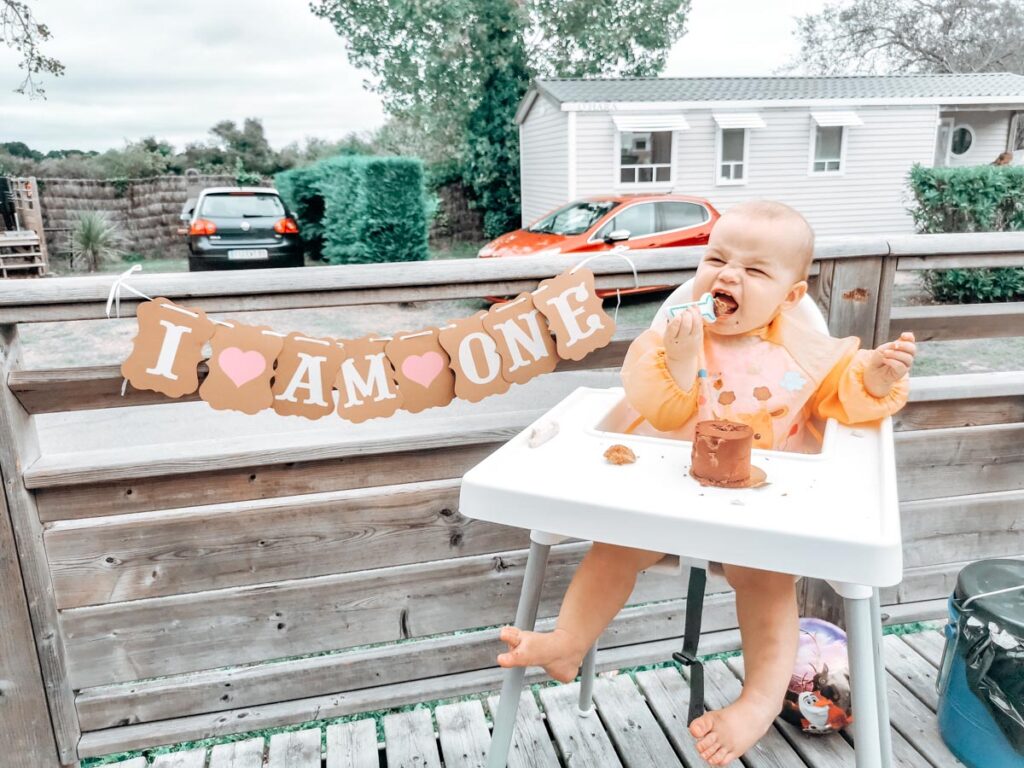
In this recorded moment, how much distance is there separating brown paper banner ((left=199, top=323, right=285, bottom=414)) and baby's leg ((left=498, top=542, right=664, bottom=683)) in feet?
2.26

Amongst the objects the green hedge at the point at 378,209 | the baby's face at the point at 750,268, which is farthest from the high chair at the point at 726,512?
the green hedge at the point at 378,209

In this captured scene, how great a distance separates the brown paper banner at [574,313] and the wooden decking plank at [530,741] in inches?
28.4

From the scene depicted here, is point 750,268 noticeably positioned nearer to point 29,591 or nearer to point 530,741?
point 530,741

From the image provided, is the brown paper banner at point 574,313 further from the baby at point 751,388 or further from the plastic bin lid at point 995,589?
the plastic bin lid at point 995,589

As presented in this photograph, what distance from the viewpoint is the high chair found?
0.80 metres

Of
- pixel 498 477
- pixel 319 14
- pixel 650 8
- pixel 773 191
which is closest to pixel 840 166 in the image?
pixel 773 191

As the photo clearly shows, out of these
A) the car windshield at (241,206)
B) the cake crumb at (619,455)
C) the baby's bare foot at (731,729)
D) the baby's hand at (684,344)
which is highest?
the car windshield at (241,206)

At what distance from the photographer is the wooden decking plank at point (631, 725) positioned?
1503 millimetres

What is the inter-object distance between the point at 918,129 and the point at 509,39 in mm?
7800

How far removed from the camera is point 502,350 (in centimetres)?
147

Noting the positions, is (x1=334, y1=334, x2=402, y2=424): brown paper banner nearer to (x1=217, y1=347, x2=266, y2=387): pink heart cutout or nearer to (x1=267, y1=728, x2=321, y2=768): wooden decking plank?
(x1=217, y1=347, x2=266, y2=387): pink heart cutout

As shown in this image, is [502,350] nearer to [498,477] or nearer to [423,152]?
[498,477]

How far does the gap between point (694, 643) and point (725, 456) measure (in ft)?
1.79

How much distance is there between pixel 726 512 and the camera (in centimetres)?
85
